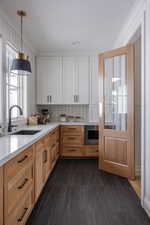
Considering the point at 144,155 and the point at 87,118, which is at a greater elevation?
the point at 87,118

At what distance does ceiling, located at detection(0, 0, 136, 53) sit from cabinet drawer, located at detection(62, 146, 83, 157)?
246 cm

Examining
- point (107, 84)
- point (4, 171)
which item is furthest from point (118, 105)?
point (4, 171)

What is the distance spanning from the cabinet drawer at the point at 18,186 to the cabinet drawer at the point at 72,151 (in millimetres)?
2308

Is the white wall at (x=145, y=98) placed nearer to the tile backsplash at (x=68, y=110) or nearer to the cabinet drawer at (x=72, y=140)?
the cabinet drawer at (x=72, y=140)

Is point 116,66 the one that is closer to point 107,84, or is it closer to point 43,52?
point 107,84

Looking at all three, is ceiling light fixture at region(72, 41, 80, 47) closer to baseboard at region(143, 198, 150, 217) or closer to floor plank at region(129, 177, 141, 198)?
floor plank at region(129, 177, 141, 198)

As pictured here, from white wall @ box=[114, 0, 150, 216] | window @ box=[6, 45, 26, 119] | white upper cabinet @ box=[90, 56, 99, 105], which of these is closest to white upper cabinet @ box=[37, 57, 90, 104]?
white upper cabinet @ box=[90, 56, 99, 105]

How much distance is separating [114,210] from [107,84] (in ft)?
7.19

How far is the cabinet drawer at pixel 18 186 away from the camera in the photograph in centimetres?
139

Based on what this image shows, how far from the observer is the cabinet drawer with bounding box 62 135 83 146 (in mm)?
4289

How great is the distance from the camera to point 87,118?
4875mm

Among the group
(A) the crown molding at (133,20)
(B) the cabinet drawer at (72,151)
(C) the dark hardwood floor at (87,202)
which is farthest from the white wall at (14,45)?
(A) the crown molding at (133,20)

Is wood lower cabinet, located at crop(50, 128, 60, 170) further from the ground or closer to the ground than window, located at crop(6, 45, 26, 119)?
closer to the ground

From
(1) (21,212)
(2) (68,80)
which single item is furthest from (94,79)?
(1) (21,212)
